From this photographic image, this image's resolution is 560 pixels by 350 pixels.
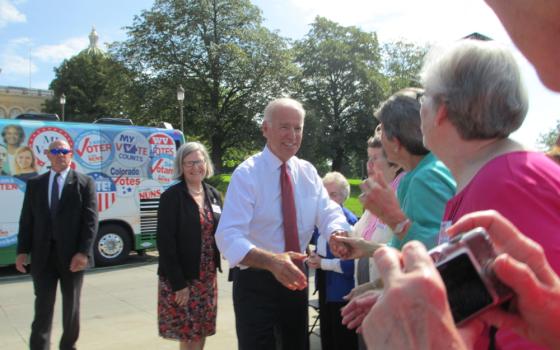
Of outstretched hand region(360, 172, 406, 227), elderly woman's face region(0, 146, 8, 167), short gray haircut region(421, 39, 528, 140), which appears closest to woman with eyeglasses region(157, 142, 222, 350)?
outstretched hand region(360, 172, 406, 227)

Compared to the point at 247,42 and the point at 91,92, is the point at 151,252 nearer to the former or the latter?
the point at 247,42

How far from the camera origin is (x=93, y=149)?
30.5 feet

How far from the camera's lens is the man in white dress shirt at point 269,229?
282 cm

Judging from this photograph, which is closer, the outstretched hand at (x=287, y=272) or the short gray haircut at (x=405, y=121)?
the short gray haircut at (x=405, y=121)

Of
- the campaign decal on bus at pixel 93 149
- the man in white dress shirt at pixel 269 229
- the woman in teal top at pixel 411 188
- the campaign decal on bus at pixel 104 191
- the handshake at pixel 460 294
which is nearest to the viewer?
the handshake at pixel 460 294

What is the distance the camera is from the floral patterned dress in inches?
158

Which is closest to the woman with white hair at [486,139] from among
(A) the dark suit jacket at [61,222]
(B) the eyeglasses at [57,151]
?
(A) the dark suit jacket at [61,222]

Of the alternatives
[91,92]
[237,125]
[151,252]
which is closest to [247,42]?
[237,125]

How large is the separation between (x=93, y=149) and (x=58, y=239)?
5343 millimetres

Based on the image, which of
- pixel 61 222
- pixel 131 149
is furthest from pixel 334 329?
pixel 131 149

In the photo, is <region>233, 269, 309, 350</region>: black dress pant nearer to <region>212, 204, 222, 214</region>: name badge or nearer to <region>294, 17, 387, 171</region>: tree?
<region>212, 204, 222, 214</region>: name badge

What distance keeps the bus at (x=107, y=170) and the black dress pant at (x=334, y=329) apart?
6577 millimetres

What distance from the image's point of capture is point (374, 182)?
1.95 meters

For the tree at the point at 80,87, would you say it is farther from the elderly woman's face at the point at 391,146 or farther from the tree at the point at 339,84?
the elderly woman's face at the point at 391,146
